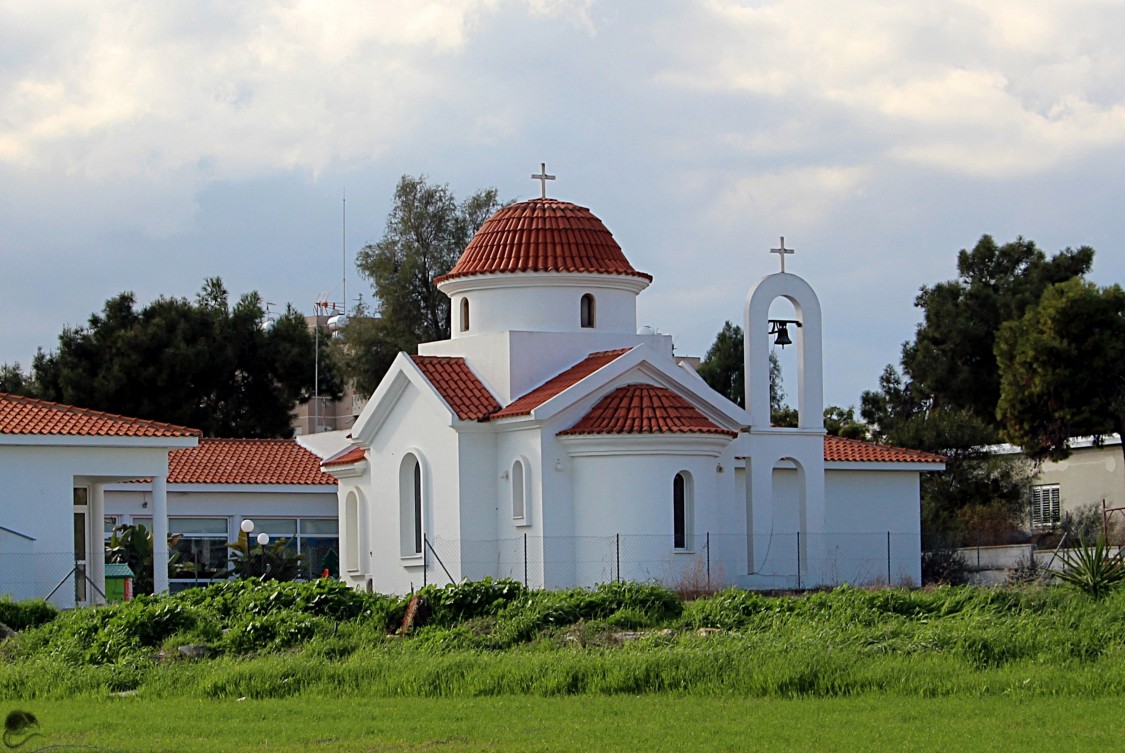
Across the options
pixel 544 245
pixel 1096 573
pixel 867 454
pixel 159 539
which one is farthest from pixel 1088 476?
pixel 1096 573

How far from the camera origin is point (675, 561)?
3206 cm

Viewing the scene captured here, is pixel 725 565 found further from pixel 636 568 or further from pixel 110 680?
pixel 110 680

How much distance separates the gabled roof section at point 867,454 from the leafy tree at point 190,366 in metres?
29.9

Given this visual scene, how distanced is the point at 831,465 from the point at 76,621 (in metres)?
19.9

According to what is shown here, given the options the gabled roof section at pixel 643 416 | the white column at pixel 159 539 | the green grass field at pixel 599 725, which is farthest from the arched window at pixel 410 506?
the green grass field at pixel 599 725

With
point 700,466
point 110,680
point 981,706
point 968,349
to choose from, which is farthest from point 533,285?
point 968,349

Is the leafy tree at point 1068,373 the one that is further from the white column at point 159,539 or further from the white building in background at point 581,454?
the white column at point 159,539

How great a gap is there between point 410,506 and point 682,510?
251 inches

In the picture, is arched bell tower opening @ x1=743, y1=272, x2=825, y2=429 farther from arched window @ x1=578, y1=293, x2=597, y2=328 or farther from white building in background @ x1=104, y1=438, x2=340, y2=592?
white building in background @ x1=104, y1=438, x2=340, y2=592

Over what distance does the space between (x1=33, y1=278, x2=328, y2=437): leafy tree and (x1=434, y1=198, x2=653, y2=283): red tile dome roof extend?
28184 millimetres

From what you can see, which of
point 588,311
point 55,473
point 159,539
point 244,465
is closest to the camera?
point 55,473

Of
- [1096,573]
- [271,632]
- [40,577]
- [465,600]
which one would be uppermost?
[1096,573]

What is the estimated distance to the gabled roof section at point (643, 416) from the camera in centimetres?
3212

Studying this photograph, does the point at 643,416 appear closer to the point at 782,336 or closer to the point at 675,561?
the point at 675,561
